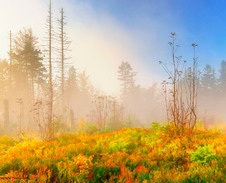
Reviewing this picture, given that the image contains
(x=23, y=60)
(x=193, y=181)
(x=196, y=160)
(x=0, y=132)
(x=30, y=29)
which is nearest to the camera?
(x=193, y=181)

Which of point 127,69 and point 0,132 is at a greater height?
point 127,69

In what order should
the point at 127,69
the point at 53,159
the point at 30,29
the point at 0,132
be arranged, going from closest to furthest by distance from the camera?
the point at 53,159, the point at 0,132, the point at 30,29, the point at 127,69

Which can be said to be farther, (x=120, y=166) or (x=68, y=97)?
(x=68, y=97)

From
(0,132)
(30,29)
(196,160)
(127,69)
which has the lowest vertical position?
(0,132)

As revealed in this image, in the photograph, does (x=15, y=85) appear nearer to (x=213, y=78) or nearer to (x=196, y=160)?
(x=196, y=160)

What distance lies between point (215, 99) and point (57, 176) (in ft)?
153

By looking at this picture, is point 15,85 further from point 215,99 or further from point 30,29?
point 215,99

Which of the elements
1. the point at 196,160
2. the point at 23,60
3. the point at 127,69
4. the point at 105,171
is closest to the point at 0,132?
the point at 23,60

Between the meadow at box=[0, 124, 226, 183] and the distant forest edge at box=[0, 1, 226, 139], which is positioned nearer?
the meadow at box=[0, 124, 226, 183]

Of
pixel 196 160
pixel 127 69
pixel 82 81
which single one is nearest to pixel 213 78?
Result: pixel 127 69

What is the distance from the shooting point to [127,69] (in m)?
38.4

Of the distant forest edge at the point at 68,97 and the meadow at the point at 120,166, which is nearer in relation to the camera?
the meadow at the point at 120,166

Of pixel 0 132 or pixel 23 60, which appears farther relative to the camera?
pixel 23 60

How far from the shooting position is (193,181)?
293 cm
